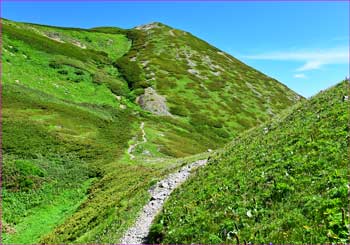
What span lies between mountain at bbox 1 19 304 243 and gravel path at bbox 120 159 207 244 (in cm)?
84

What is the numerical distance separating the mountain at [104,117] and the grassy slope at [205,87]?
0.48 metres

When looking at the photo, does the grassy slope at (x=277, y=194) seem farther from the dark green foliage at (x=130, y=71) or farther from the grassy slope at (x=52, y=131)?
the dark green foliage at (x=130, y=71)

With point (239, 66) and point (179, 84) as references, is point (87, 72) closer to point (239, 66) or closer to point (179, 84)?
point (179, 84)

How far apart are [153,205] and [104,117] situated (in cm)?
4725

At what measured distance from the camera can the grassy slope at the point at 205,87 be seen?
89.3 metres

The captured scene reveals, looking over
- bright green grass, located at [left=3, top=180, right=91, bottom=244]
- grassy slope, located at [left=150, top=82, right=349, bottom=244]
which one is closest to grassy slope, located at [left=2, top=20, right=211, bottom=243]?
bright green grass, located at [left=3, top=180, right=91, bottom=244]

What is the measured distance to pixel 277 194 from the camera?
49.2 feet

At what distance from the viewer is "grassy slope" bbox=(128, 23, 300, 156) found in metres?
89.3

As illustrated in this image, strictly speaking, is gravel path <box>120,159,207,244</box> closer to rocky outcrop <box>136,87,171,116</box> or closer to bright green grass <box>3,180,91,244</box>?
bright green grass <box>3,180,91,244</box>

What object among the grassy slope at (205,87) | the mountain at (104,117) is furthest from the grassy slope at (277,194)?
the grassy slope at (205,87)

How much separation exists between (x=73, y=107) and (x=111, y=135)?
12.8 metres

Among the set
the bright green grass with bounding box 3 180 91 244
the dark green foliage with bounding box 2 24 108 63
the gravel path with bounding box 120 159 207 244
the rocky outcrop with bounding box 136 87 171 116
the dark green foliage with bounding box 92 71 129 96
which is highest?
the dark green foliage with bounding box 2 24 108 63

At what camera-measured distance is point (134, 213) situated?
23.6 meters

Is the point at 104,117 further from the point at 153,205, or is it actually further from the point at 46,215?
the point at 153,205
